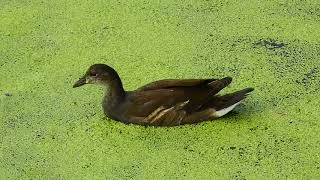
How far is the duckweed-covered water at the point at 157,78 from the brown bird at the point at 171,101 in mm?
55

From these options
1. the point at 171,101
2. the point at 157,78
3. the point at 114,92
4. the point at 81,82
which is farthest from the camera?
the point at 157,78

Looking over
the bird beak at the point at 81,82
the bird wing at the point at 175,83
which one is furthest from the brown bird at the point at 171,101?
the bird beak at the point at 81,82

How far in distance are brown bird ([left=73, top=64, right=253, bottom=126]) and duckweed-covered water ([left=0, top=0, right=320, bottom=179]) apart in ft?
0.18

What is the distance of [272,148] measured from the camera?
10.8 feet

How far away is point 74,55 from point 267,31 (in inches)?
42.6

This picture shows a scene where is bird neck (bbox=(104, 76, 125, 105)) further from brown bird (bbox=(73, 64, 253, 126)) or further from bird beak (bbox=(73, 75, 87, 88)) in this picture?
bird beak (bbox=(73, 75, 87, 88))

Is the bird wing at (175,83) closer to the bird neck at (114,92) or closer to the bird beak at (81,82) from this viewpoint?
the bird neck at (114,92)

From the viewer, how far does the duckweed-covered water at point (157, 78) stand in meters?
3.23

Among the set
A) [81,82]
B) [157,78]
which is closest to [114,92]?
[81,82]

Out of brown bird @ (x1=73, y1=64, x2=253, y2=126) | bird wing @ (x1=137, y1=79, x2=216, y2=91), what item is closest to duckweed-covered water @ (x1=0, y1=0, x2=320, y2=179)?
brown bird @ (x1=73, y1=64, x2=253, y2=126)

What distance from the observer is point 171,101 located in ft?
11.0

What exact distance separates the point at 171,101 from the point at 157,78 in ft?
1.57

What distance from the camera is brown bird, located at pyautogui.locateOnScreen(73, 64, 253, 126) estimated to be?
335 cm

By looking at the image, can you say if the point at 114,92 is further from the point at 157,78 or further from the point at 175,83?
the point at 157,78
